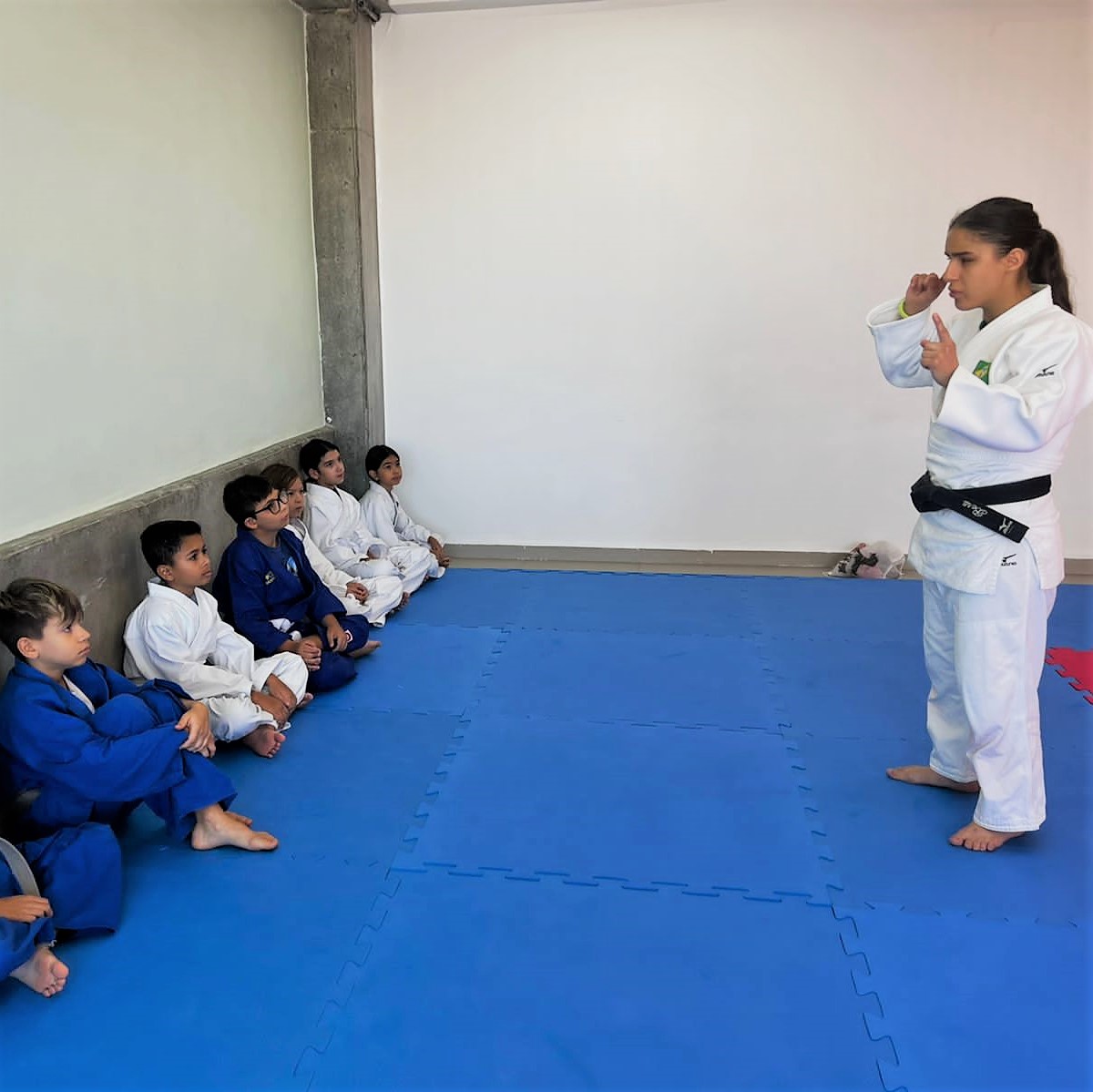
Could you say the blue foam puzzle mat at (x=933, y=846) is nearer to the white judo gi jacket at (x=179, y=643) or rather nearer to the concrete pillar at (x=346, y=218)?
the white judo gi jacket at (x=179, y=643)

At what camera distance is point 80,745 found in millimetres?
2510

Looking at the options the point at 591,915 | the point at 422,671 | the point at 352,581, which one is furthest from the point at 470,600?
the point at 591,915

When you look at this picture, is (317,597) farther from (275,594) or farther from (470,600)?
(470,600)

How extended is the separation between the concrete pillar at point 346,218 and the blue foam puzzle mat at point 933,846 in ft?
12.1

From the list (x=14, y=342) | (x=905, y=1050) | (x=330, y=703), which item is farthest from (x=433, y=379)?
(x=905, y=1050)

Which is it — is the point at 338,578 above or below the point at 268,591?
below

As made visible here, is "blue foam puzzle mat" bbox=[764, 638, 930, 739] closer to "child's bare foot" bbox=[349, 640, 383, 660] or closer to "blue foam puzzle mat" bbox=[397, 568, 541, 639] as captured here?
"blue foam puzzle mat" bbox=[397, 568, 541, 639]

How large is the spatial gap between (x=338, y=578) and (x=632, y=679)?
1649 mm

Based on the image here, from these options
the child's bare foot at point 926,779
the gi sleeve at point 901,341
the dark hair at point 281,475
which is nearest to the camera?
the gi sleeve at point 901,341

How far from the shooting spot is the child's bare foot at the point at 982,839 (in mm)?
2830

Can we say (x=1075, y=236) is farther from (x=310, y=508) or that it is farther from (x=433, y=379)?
(x=310, y=508)

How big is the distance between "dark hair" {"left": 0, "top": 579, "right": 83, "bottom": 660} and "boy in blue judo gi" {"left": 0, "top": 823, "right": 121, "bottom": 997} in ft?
1.76

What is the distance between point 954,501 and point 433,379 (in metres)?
4.02

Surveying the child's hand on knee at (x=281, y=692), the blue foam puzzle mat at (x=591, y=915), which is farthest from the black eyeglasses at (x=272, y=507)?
the blue foam puzzle mat at (x=591, y=915)
